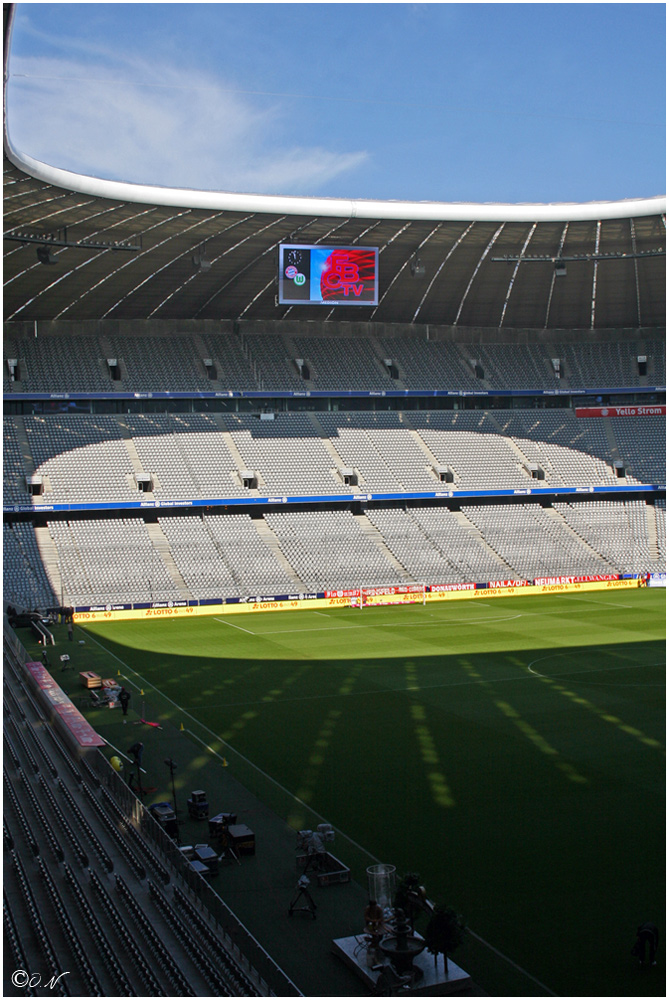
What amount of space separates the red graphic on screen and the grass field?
16.0 metres

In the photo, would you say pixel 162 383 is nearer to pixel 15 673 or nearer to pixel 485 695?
pixel 15 673

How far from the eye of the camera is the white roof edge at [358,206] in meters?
35.4

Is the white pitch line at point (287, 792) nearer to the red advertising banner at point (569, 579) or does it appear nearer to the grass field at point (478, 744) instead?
the grass field at point (478, 744)

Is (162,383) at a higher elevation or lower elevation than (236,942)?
higher

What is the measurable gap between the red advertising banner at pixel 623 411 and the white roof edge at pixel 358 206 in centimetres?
2058

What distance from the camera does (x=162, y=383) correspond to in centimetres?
5416

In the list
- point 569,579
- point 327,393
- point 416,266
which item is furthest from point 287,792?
point 327,393

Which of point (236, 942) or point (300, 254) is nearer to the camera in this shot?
point (236, 942)

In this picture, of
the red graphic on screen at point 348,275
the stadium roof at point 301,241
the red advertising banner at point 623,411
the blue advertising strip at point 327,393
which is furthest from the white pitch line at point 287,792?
the red advertising banner at point 623,411

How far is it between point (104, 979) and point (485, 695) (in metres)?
16.9

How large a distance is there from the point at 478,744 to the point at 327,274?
28203 mm

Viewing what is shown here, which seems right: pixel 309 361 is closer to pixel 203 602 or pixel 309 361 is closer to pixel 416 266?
pixel 416 266

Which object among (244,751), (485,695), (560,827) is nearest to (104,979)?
(560,827)

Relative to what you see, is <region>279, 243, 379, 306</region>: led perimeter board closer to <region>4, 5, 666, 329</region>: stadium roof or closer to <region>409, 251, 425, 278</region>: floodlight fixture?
<region>4, 5, 666, 329</region>: stadium roof
